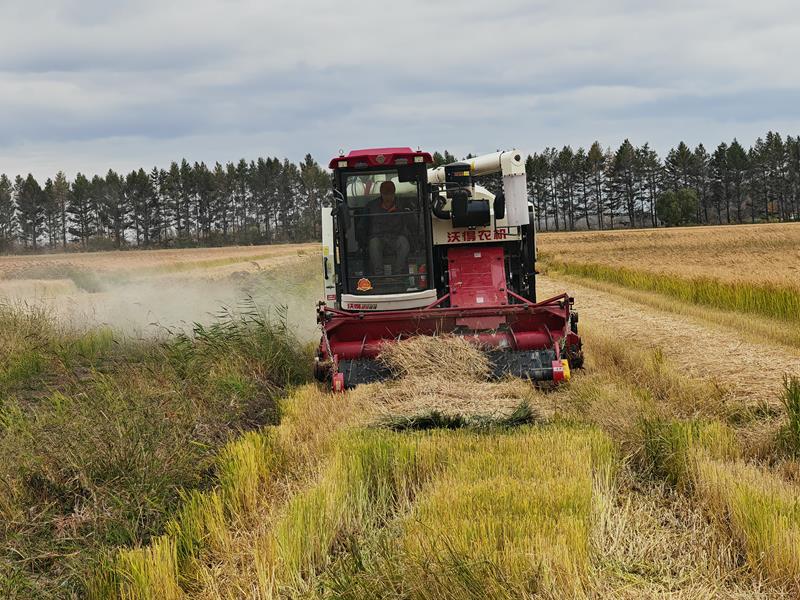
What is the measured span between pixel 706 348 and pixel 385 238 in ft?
14.4

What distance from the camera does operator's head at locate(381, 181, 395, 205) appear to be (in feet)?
31.3

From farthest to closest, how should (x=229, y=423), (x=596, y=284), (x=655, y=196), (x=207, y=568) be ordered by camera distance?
(x=655, y=196), (x=596, y=284), (x=229, y=423), (x=207, y=568)

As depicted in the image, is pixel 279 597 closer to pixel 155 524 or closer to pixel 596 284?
pixel 155 524

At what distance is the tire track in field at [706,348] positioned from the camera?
7.38m

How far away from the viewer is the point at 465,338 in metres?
8.32

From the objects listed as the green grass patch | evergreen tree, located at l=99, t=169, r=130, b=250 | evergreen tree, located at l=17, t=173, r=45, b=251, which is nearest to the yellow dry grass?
the green grass patch

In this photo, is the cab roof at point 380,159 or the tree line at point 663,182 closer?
the cab roof at point 380,159

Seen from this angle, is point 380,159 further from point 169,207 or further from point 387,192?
point 169,207

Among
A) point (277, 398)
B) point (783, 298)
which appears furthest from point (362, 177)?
point (783, 298)

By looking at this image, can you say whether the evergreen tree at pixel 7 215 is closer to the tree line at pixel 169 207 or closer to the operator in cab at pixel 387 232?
the tree line at pixel 169 207

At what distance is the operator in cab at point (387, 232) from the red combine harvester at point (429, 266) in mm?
13

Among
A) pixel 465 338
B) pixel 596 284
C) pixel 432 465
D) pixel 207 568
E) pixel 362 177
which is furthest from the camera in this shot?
pixel 596 284

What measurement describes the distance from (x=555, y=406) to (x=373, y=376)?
6.67 ft

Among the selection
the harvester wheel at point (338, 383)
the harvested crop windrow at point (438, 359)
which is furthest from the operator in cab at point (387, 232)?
the harvester wheel at point (338, 383)
